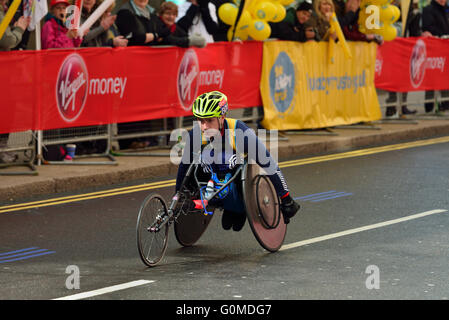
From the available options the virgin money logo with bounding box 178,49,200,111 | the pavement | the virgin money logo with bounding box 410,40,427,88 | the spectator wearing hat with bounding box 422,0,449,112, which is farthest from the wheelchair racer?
the spectator wearing hat with bounding box 422,0,449,112

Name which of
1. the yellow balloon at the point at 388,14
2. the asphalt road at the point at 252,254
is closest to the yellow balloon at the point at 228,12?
the yellow balloon at the point at 388,14

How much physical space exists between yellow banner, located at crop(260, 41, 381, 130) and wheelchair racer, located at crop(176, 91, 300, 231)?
7498 mm

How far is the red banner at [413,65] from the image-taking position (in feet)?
61.9

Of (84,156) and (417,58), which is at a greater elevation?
(417,58)

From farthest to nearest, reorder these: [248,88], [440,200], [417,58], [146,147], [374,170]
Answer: [417,58] → [248,88] → [146,147] → [374,170] → [440,200]

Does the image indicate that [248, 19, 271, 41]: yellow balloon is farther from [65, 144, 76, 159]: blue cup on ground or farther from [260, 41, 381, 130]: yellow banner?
[65, 144, 76, 159]: blue cup on ground

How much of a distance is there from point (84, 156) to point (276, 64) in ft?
13.0

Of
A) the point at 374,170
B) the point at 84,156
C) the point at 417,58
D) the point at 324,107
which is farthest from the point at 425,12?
the point at 84,156

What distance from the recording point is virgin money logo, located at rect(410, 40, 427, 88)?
19453 millimetres

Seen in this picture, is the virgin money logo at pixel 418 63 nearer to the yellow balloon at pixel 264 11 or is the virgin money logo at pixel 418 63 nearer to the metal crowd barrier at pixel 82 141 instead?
the yellow balloon at pixel 264 11

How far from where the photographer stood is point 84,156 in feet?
45.9

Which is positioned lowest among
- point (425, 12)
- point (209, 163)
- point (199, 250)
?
point (199, 250)

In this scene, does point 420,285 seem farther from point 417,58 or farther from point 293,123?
point 417,58

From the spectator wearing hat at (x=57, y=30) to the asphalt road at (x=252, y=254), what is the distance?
2.37m
